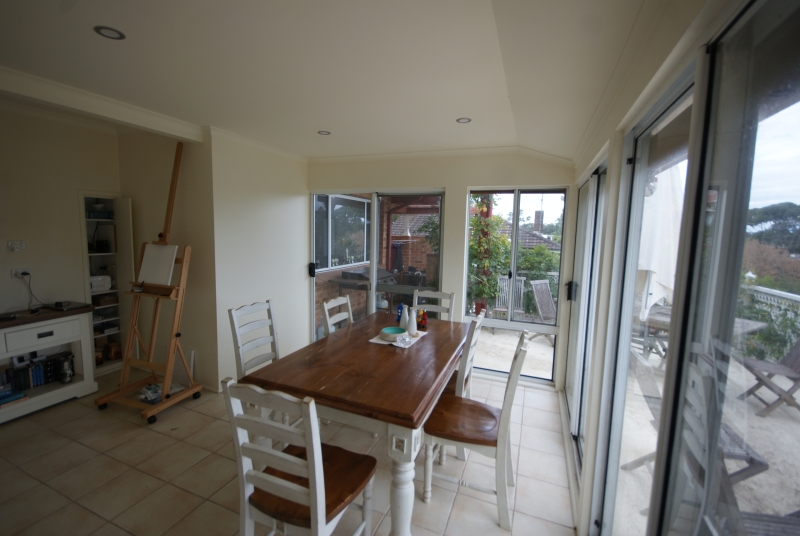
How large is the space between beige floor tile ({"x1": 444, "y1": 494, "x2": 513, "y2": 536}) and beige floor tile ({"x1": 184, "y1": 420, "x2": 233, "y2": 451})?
1764 millimetres

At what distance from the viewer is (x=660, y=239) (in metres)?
1.24

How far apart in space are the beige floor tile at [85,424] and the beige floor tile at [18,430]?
14 centimetres

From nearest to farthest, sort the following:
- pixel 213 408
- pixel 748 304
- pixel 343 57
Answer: pixel 748 304 < pixel 343 57 < pixel 213 408

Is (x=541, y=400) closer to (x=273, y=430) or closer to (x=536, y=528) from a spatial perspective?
(x=536, y=528)

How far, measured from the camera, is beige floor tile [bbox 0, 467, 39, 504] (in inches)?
82.0

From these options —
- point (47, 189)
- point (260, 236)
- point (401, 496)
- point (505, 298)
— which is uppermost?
point (47, 189)

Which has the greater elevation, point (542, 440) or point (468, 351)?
point (468, 351)

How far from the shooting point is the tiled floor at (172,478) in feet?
6.26

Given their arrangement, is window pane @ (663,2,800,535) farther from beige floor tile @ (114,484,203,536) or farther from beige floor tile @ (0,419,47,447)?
beige floor tile @ (0,419,47,447)

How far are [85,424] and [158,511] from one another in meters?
1.48

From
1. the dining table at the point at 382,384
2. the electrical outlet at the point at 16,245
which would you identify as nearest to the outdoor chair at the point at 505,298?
the dining table at the point at 382,384

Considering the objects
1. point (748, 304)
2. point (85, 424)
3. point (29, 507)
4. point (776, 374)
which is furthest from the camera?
point (85, 424)

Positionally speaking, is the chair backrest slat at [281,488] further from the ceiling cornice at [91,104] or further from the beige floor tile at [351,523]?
the ceiling cornice at [91,104]

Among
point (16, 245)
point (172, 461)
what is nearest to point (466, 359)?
point (172, 461)
